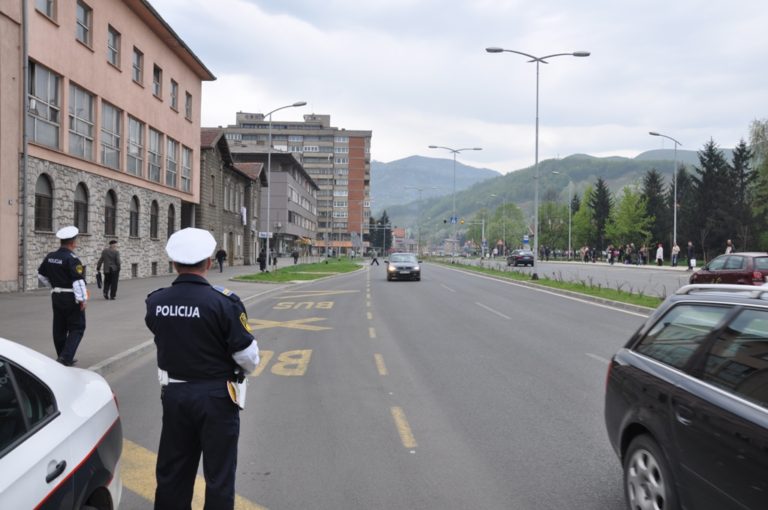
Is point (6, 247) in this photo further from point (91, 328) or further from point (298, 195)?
point (298, 195)

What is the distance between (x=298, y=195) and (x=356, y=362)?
3601 inches

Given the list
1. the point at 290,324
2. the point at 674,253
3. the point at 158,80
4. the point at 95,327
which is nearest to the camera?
the point at 95,327

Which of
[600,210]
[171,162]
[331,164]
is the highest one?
[331,164]

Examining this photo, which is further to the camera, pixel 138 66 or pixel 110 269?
pixel 138 66

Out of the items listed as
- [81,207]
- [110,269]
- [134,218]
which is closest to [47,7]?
[81,207]

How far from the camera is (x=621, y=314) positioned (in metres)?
16.1

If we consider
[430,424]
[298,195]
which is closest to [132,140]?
[430,424]

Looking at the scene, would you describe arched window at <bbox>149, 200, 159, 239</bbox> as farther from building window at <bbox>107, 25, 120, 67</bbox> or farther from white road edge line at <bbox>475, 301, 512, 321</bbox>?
white road edge line at <bbox>475, 301, 512, 321</bbox>

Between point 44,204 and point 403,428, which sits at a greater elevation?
point 44,204

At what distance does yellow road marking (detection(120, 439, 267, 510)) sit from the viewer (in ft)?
13.8

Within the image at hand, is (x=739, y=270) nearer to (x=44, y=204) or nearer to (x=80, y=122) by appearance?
(x=44, y=204)

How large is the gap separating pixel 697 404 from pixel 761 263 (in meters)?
16.5

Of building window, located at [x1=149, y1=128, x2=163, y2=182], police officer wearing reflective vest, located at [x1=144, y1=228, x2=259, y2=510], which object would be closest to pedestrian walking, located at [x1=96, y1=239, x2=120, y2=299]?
building window, located at [x1=149, y1=128, x2=163, y2=182]

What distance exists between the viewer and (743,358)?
3066 mm
